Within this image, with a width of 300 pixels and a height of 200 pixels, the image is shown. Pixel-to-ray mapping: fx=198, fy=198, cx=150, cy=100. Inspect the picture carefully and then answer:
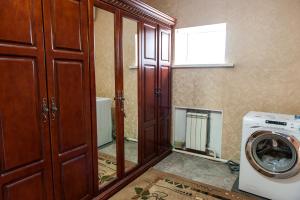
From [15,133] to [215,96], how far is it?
236 centimetres

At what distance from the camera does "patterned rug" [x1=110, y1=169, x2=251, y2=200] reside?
204 centimetres

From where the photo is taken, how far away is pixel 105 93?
198cm

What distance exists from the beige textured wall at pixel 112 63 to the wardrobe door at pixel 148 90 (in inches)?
5.4

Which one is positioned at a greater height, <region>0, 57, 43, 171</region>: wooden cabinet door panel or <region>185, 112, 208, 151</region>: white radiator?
<region>0, 57, 43, 171</region>: wooden cabinet door panel

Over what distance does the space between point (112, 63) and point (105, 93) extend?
31cm

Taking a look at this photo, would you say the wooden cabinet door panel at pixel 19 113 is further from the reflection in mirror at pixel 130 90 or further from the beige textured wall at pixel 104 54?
the reflection in mirror at pixel 130 90

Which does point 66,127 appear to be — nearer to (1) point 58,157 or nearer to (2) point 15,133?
(1) point 58,157

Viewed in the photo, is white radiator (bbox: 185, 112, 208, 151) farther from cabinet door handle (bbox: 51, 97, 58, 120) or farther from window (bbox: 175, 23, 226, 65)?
cabinet door handle (bbox: 51, 97, 58, 120)

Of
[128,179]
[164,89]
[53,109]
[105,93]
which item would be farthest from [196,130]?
[53,109]

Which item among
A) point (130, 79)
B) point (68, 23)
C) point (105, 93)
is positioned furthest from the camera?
point (130, 79)

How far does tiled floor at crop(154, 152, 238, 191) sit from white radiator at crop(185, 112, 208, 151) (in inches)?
7.8

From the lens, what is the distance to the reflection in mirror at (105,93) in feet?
5.96

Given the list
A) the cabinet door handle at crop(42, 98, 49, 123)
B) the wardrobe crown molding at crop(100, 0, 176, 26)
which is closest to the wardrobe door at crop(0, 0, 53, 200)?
the cabinet door handle at crop(42, 98, 49, 123)

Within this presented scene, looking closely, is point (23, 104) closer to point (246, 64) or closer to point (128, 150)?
point (128, 150)
